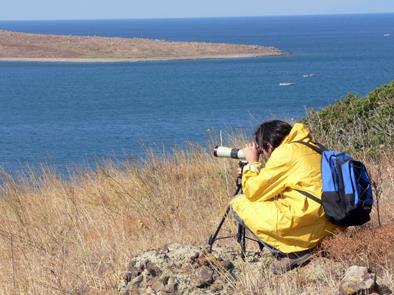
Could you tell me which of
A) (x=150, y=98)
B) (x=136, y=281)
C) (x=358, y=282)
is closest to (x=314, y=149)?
(x=358, y=282)

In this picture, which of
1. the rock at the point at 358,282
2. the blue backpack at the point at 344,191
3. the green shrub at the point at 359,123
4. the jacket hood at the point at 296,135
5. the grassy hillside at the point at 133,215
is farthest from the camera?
the green shrub at the point at 359,123

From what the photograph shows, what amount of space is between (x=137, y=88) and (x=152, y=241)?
183 feet

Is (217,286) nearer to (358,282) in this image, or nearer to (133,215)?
(358,282)

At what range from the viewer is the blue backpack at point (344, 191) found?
14.3 feet

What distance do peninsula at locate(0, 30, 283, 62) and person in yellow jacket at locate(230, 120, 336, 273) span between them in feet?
282

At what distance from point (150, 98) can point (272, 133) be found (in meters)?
48.2

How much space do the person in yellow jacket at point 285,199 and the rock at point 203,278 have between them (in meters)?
0.37

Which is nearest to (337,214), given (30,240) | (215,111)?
(30,240)

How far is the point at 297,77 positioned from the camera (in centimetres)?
6488

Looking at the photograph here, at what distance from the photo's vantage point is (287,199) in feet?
14.9

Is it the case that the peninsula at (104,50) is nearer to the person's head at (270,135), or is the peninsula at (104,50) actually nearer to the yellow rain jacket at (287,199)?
the person's head at (270,135)

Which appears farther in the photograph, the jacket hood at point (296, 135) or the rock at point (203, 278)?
the jacket hood at point (296, 135)

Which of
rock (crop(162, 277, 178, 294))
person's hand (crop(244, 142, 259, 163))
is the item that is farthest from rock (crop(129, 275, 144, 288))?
person's hand (crop(244, 142, 259, 163))

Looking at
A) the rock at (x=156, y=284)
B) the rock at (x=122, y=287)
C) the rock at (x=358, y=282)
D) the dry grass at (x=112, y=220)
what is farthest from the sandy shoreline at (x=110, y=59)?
the rock at (x=358, y=282)
